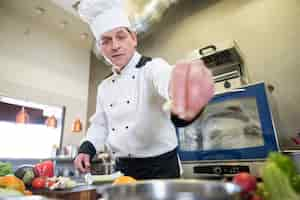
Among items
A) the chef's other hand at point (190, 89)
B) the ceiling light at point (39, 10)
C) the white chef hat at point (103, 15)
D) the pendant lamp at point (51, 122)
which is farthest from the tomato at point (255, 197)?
the ceiling light at point (39, 10)

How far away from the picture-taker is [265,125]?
1.33 metres

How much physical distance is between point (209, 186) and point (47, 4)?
9.69ft

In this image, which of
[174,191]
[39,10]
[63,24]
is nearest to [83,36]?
[63,24]

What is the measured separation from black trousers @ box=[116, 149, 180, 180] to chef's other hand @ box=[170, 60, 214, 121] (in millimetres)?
473

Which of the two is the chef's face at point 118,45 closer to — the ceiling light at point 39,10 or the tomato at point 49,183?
the tomato at point 49,183

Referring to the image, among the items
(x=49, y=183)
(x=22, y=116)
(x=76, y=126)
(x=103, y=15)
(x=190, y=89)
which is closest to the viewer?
(x=190, y=89)

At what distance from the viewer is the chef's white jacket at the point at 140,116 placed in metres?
0.90

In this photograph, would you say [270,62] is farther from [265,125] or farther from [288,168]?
[288,168]

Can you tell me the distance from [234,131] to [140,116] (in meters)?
0.86

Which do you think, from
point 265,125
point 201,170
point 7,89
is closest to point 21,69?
point 7,89

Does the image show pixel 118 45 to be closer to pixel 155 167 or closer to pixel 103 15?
pixel 103 15

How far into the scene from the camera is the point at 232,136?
1.50 metres

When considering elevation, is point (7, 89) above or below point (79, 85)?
below

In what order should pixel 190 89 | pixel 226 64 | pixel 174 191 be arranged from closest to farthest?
1. pixel 174 191
2. pixel 190 89
3. pixel 226 64
